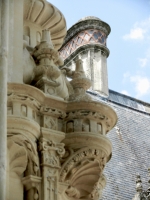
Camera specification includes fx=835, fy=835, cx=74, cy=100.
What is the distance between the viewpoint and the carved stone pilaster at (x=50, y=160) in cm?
946

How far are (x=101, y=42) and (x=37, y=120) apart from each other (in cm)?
2814

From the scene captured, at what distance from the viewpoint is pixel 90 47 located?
3756cm

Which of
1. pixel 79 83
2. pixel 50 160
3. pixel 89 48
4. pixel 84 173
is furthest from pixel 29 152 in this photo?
pixel 89 48

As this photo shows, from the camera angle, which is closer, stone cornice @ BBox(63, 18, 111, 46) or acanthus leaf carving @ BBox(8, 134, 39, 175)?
acanthus leaf carving @ BBox(8, 134, 39, 175)

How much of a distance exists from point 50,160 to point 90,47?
28.1 meters

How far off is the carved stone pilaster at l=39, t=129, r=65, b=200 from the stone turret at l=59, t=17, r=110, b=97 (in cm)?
2662

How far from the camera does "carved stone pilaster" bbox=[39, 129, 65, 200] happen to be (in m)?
9.46

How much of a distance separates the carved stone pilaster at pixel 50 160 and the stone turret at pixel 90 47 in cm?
2662

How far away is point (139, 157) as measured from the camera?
29031 millimetres

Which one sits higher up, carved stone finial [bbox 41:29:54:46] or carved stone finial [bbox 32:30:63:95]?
carved stone finial [bbox 41:29:54:46]

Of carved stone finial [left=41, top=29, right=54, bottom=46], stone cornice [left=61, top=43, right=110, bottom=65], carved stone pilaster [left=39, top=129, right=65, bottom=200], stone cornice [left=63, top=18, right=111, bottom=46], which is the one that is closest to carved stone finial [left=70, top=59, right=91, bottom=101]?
carved stone finial [left=41, top=29, right=54, bottom=46]

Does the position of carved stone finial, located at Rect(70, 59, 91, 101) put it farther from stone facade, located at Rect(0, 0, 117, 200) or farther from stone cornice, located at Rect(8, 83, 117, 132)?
stone cornice, located at Rect(8, 83, 117, 132)

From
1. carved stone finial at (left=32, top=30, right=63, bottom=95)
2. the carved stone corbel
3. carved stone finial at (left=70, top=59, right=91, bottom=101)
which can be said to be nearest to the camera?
the carved stone corbel

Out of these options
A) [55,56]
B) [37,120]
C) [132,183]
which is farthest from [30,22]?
[132,183]
